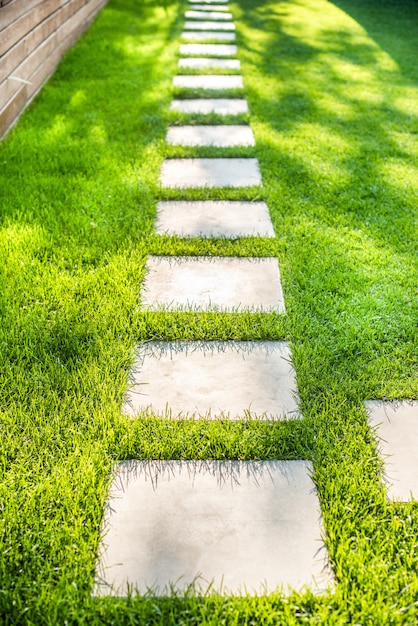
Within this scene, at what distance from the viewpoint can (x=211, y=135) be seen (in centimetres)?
383

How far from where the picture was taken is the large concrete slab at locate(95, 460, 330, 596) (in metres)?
1.33

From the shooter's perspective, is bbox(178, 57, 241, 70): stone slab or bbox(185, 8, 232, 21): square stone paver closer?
bbox(178, 57, 241, 70): stone slab

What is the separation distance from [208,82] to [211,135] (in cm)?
120

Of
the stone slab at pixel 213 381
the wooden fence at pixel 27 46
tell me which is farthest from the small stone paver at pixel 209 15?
the stone slab at pixel 213 381

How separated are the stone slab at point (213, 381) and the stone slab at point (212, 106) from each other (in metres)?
2.65

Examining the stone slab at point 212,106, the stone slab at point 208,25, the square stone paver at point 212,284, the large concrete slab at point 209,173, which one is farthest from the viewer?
the stone slab at point 208,25

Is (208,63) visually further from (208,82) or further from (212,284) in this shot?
(212,284)

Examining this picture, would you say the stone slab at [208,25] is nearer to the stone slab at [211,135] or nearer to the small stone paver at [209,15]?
the small stone paver at [209,15]

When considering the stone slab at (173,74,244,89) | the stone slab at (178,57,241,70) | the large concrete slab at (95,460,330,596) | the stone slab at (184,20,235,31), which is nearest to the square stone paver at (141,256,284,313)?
the large concrete slab at (95,460,330,596)

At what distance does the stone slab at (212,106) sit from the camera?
4180 mm

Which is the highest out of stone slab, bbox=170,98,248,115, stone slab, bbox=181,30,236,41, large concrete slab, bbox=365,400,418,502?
stone slab, bbox=181,30,236,41

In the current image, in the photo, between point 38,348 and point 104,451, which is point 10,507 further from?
point 38,348

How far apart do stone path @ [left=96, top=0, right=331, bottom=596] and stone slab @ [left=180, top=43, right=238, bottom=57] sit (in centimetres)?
325

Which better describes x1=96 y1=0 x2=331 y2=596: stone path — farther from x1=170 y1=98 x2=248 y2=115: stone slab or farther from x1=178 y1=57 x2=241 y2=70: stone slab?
x1=178 y1=57 x2=241 y2=70: stone slab
